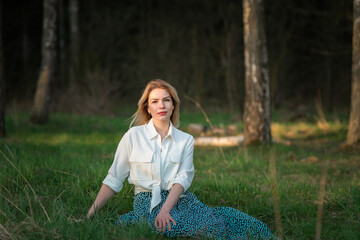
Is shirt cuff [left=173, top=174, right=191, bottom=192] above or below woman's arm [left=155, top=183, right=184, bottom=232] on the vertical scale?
above

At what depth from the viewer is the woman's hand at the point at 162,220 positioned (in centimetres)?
292

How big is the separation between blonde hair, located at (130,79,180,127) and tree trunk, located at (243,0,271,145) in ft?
14.0

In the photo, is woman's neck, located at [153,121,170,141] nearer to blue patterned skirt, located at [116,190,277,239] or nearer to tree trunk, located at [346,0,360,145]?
blue patterned skirt, located at [116,190,277,239]

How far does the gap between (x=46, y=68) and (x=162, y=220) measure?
8510 mm

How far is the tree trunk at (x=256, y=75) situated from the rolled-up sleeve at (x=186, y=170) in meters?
4.38

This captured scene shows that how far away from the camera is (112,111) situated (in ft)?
49.6

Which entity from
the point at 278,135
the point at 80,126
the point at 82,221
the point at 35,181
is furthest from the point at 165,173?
the point at 80,126

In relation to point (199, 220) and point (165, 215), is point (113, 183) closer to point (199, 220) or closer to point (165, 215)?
point (165, 215)

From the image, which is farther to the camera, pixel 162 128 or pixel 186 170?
pixel 162 128

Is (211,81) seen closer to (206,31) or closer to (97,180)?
(206,31)

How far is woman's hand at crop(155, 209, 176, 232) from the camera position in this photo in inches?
115

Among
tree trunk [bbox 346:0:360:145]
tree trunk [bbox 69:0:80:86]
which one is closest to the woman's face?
tree trunk [bbox 346:0:360:145]

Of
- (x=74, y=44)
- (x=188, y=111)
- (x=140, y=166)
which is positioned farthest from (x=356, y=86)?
(x=74, y=44)

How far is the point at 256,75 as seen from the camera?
7.45 meters
